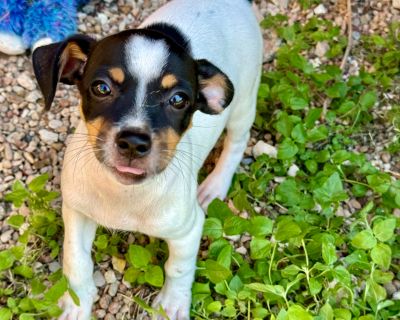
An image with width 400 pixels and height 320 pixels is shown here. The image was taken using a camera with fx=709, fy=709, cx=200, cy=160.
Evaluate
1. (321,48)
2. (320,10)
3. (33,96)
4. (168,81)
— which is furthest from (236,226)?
(320,10)

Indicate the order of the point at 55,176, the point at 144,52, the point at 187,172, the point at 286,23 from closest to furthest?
the point at 144,52 → the point at 187,172 → the point at 55,176 → the point at 286,23

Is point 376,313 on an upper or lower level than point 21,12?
lower

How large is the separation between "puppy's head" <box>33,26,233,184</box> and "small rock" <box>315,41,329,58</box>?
8.17 ft

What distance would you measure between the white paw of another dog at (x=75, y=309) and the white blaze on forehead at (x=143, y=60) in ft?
4.79

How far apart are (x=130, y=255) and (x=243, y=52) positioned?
140cm

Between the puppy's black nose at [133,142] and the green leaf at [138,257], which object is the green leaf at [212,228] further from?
the puppy's black nose at [133,142]

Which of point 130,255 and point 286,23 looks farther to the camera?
point 286,23

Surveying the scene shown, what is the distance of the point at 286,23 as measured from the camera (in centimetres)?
580

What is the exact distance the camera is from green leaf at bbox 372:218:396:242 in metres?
4.06

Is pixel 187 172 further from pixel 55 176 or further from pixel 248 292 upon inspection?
pixel 55 176

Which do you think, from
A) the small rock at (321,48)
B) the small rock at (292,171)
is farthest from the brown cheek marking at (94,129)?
the small rock at (321,48)

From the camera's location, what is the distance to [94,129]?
324 centimetres

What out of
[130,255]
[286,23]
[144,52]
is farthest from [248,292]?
[286,23]

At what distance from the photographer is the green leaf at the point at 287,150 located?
15.7ft
